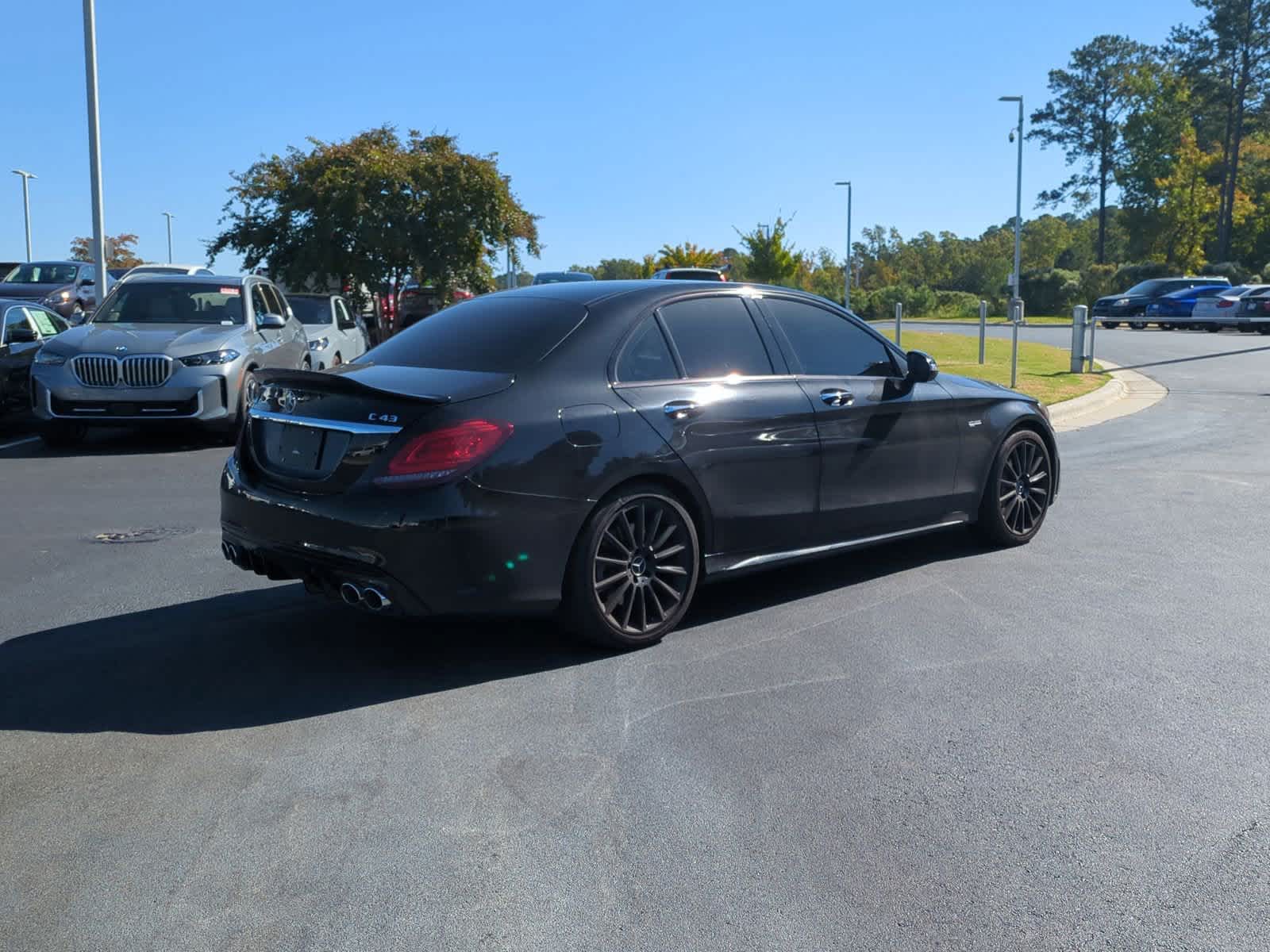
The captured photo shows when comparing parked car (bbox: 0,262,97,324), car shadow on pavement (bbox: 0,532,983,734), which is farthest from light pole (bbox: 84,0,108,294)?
car shadow on pavement (bbox: 0,532,983,734)

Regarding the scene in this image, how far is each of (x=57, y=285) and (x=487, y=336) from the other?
1010 inches

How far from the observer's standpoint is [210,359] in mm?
12812

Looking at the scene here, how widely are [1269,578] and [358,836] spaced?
543 cm

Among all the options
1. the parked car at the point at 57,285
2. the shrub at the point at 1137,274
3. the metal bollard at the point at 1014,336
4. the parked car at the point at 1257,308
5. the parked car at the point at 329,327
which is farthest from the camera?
the shrub at the point at 1137,274

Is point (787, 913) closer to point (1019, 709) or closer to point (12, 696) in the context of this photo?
point (1019, 709)

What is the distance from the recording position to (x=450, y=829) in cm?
383

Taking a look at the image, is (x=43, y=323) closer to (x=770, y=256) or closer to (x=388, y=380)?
(x=388, y=380)

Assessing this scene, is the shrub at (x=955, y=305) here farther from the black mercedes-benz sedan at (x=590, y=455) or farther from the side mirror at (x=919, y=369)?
the black mercedes-benz sedan at (x=590, y=455)

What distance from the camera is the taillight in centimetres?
511

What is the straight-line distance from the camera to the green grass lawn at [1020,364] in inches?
731

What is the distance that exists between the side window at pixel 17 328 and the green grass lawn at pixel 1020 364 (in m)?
10.4

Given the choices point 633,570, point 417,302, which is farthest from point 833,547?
point 417,302

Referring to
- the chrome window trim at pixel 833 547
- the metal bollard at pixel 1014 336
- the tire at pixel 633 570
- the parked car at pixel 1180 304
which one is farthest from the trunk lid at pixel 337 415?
the parked car at pixel 1180 304

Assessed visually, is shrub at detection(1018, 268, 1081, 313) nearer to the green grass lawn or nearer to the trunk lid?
the green grass lawn
